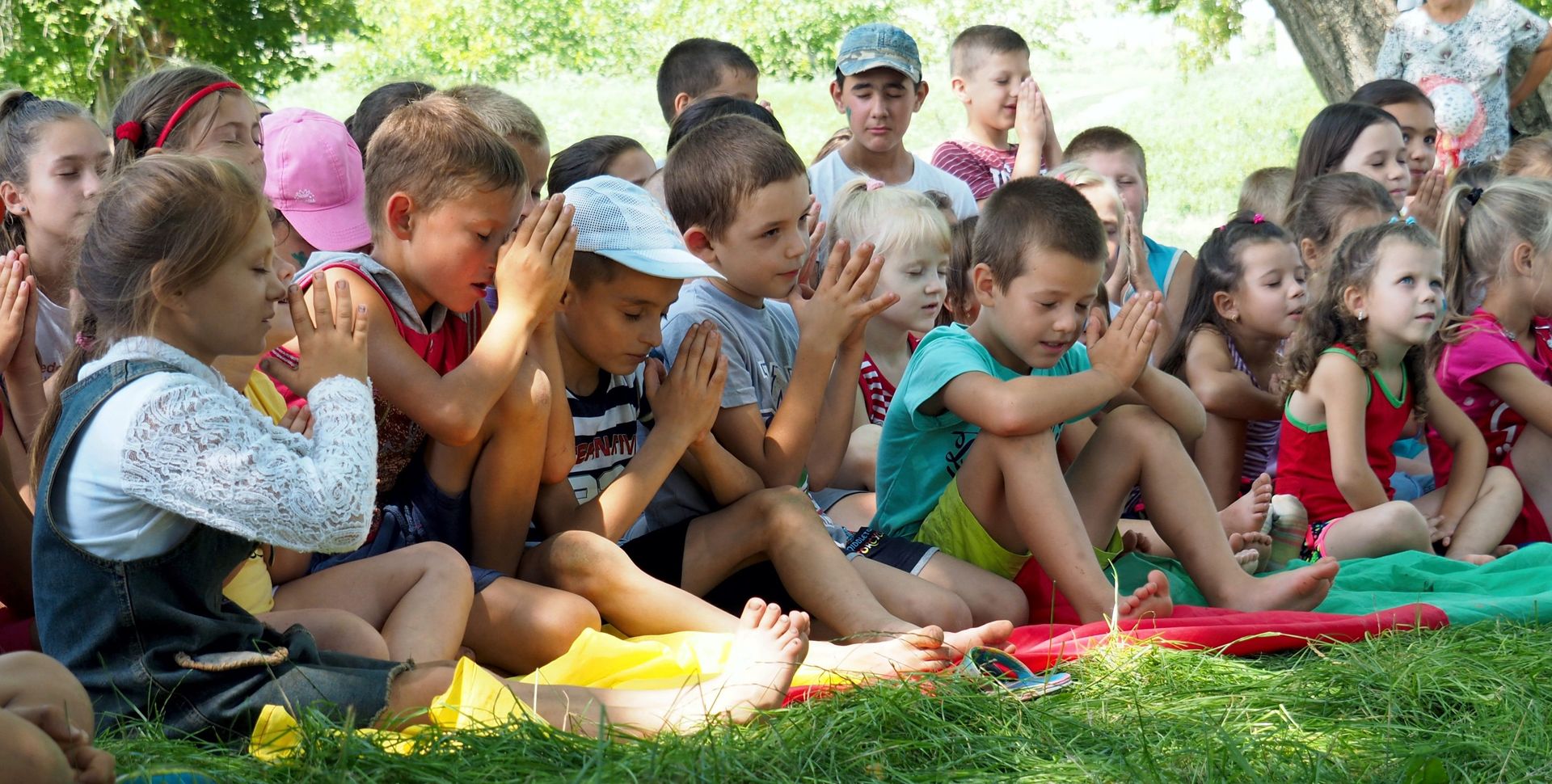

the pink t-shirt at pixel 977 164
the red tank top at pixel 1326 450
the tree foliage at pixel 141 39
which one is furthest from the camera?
the tree foliage at pixel 141 39

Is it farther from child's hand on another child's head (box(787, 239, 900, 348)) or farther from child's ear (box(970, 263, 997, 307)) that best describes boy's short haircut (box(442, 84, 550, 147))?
child's ear (box(970, 263, 997, 307))

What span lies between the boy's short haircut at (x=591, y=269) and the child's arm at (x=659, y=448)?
0.23 metres

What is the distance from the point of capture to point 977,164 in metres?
6.64

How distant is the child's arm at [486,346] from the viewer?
2.94 metres

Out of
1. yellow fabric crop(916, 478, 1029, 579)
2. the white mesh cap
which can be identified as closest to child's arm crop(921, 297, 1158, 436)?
yellow fabric crop(916, 478, 1029, 579)

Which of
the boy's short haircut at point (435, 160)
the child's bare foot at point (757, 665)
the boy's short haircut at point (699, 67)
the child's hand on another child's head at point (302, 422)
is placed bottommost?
the child's bare foot at point (757, 665)

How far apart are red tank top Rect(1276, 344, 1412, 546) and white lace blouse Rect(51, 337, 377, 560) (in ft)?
10.3

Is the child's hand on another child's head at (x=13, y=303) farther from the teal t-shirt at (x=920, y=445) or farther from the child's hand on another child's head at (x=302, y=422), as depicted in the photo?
the teal t-shirt at (x=920, y=445)

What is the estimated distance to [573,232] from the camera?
309 cm

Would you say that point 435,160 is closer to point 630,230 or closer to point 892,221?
point 630,230

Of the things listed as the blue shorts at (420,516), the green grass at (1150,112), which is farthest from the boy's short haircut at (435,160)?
the green grass at (1150,112)

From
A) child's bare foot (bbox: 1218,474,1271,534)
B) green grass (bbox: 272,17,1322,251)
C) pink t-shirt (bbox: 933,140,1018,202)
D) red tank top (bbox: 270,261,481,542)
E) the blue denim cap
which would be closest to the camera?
red tank top (bbox: 270,261,481,542)

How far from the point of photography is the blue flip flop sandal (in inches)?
107

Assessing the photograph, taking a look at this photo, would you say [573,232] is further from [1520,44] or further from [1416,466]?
[1520,44]
